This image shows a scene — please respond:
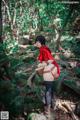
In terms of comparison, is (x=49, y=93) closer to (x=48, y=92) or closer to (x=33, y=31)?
(x=48, y=92)

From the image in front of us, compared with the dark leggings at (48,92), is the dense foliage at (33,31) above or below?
above

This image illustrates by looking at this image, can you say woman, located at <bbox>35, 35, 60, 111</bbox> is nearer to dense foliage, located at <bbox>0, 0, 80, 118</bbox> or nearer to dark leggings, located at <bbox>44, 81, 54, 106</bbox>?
dark leggings, located at <bbox>44, 81, 54, 106</bbox>

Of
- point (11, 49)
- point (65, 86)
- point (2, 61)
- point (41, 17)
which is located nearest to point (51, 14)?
point (41, 17)

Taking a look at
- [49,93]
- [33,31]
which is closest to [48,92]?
[49,93]

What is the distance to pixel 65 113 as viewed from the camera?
534 centimetres

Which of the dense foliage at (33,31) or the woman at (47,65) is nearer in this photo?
the woman at (47,65)

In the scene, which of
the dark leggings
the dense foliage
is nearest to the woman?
the dark leggings

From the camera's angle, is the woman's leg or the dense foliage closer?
the woman's leg

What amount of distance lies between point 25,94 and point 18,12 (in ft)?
10.4

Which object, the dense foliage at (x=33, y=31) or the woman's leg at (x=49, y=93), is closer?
the woman's leg at (x=49, y=93)

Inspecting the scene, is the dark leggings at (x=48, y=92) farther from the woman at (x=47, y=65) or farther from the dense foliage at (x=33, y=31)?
the dense foliage at (x=33, y=31)

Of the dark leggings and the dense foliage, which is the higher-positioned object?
the dense foliage

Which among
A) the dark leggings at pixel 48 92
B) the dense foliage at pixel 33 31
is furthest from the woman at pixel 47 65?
the dense foliage at pixel 33 31

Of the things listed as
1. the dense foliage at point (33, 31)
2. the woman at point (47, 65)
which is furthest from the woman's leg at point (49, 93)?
the dense foliage at point (33, 31)
